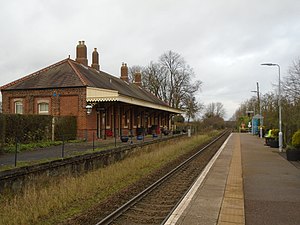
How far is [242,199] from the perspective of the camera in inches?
340

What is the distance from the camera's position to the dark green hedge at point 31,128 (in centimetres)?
1680

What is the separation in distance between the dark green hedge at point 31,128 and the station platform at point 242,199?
31.2 feet

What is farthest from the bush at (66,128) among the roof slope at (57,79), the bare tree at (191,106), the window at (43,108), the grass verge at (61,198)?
the bare tree at (191,106)

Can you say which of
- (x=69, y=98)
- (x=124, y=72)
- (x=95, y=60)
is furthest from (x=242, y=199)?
(x=124, y=72)

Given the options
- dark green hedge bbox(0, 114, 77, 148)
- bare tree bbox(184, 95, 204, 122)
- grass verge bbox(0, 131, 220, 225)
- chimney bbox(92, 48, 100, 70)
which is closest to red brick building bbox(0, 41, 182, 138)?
dark green hedge bbox(0, 114, 77, 148)

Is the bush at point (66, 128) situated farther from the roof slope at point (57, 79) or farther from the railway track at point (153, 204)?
the railway track at point (153, 204)

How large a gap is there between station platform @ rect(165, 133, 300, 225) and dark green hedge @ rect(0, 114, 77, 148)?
9509 mm

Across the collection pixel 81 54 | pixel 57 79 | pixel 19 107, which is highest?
pixel 81 54

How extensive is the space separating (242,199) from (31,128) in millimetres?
13711

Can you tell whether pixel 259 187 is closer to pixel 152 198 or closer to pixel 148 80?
pixel 152 198

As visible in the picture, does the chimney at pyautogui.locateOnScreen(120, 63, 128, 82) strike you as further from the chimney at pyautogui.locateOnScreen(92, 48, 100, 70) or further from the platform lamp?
the platform lamp

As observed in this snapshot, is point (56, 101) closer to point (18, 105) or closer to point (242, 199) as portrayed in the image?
point (18, 105)

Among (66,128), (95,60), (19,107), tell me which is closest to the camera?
(66,128)

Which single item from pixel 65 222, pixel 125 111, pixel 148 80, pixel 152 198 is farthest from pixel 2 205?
pixel 148 80
